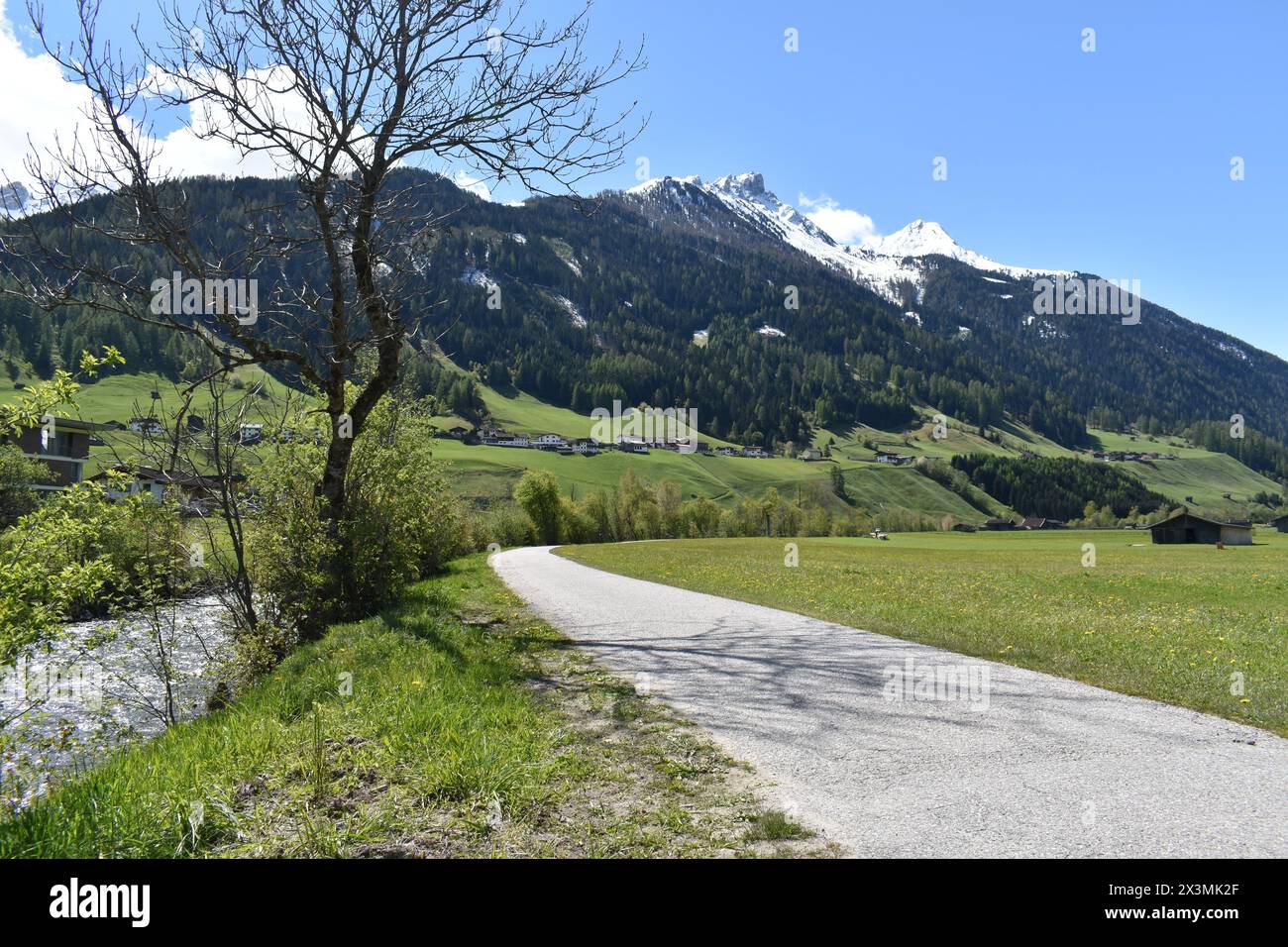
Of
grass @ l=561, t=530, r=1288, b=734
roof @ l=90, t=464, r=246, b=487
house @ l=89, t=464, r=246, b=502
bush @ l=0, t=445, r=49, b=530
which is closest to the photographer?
grass @ l=561, t=530, r=1288, b=734

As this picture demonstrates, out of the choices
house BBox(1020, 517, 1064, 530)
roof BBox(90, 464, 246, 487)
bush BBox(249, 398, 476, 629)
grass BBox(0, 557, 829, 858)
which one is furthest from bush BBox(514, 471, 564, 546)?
Answer: house BBox(1020, 517, 1064, 530)

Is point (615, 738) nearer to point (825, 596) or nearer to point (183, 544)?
point (183, 544)

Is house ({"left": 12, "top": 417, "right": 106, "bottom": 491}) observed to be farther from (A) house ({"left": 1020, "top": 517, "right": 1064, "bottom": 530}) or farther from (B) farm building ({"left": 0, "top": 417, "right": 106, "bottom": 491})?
(A) house ({"left": 1020, "top": 517, "right": 1064, "bottom": 530})

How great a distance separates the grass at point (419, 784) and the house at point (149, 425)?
621cm

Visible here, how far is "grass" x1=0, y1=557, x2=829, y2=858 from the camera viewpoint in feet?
14.7

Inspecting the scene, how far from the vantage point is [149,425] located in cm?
1241

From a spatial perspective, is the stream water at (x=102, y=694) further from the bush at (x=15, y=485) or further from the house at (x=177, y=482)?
the bush at (x=15, y=485)

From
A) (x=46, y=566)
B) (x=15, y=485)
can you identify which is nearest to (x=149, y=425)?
(x=46, y=566)

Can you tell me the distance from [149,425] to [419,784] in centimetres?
1057

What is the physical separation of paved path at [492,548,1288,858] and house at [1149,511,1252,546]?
122949 mm

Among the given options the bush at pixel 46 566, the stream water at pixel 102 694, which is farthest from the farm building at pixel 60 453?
the bush at pixel 46 566

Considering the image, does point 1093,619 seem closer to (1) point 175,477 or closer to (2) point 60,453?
(1) point 175,477

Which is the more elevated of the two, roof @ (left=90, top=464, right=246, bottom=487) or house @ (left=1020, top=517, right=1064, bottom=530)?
roof @ (left=90, top=464, right=246, bottom=487)
